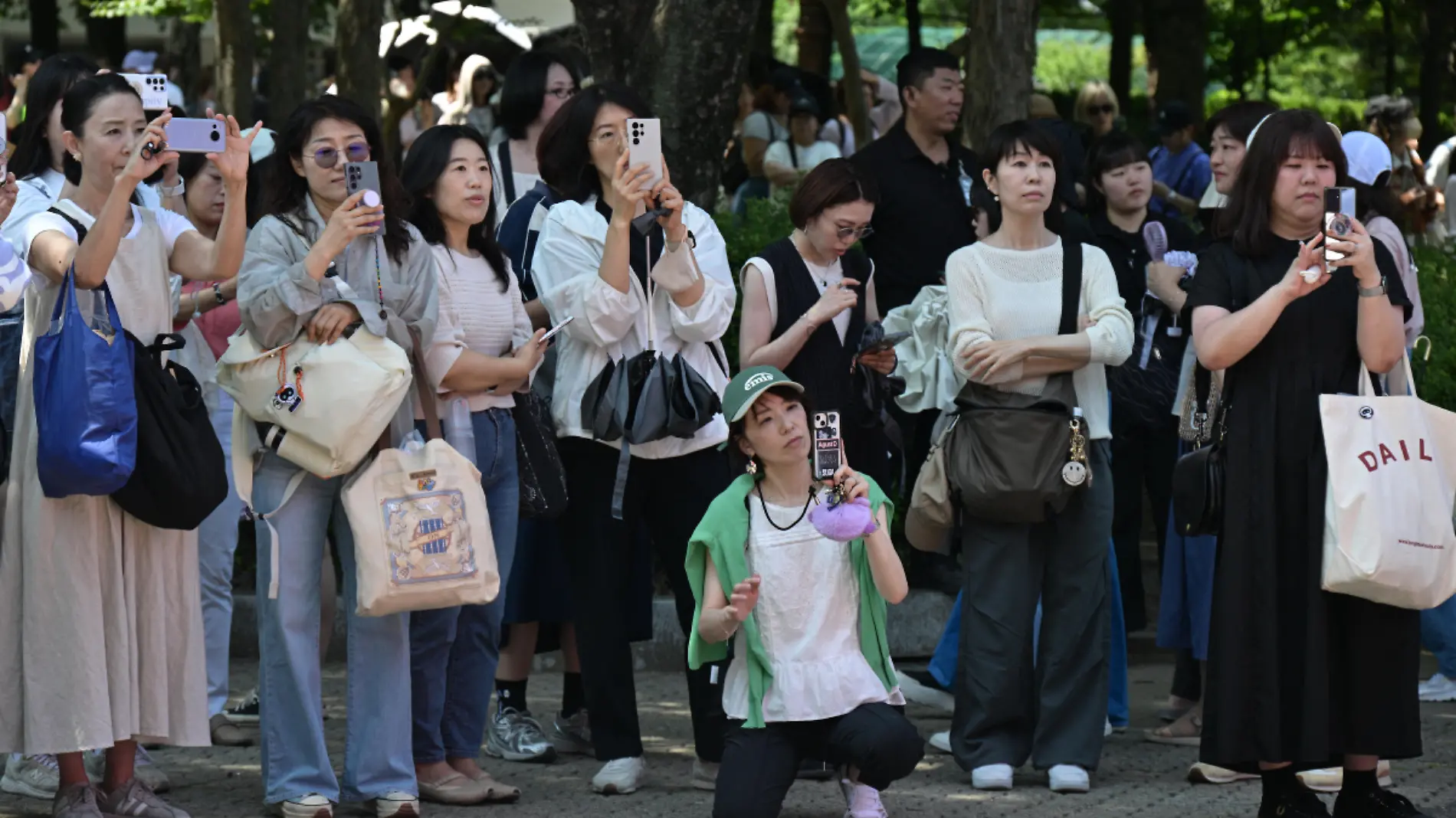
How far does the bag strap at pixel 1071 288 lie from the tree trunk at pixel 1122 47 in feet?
61.5

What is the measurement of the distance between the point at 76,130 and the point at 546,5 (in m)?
15.2

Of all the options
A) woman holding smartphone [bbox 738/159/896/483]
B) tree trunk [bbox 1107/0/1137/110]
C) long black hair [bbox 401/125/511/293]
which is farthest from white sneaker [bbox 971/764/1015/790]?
tree trunk [bbox 1107/0/1137/110]

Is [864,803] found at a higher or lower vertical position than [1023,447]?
lower

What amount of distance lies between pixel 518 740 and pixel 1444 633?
141 inches

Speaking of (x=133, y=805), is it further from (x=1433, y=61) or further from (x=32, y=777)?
(x=1433, y=61)

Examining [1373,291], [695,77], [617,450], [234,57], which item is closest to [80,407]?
[617,450]

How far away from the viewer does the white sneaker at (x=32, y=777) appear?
20.5 feet

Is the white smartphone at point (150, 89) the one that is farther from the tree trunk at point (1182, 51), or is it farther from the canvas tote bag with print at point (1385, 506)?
the tree trunk at point (1182, 51)

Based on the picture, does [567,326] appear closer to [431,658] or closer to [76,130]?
[431,658]

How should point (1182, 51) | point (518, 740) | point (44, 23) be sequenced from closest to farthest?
point (518, 740), point (1182, 51), point (44, 23)

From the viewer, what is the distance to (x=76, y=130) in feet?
18.6

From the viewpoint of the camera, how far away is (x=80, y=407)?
17.6ft

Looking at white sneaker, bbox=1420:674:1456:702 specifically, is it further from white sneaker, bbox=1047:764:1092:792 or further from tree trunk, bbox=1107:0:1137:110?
tree trunk, bbox=1107:0:1137:110

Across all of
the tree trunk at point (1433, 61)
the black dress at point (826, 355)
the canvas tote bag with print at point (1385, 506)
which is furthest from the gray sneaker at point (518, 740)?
the tree trunk at point (1433, 61)
